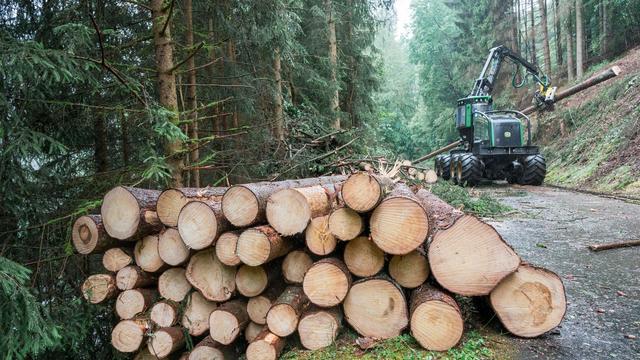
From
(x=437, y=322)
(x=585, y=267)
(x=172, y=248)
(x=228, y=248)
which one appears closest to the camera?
(x=437, y=322)

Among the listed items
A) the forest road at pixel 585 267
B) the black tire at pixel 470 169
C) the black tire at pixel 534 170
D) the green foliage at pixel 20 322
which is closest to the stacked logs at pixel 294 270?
the forest road at pixel 585 267

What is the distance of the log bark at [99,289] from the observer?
3.38 m

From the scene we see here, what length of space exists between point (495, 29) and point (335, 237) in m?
25.9

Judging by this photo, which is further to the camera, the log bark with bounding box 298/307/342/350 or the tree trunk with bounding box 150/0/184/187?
the tree trunk with bounding box 150/0/184/187

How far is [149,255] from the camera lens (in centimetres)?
341

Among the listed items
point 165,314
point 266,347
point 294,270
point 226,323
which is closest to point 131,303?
point 165,314

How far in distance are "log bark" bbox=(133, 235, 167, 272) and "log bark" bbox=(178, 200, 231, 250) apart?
1.52ft

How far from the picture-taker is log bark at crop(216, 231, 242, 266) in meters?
3.02

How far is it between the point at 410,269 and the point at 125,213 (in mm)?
2297

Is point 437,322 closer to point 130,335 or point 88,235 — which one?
point 130,335

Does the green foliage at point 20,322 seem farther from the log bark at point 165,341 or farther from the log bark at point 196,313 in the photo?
the log bark at point 196,313

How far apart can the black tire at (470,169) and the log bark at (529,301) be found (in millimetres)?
8791

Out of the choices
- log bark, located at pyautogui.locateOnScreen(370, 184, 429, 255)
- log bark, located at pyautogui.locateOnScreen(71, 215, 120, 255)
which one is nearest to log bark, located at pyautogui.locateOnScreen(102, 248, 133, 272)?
Result: log bark, located at pyautogui.locateOnScreen(71, 215, 120, 255)

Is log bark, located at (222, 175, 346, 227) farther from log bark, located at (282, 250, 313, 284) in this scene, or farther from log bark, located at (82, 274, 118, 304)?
log bark, located at (82, 274, 118, 304)
